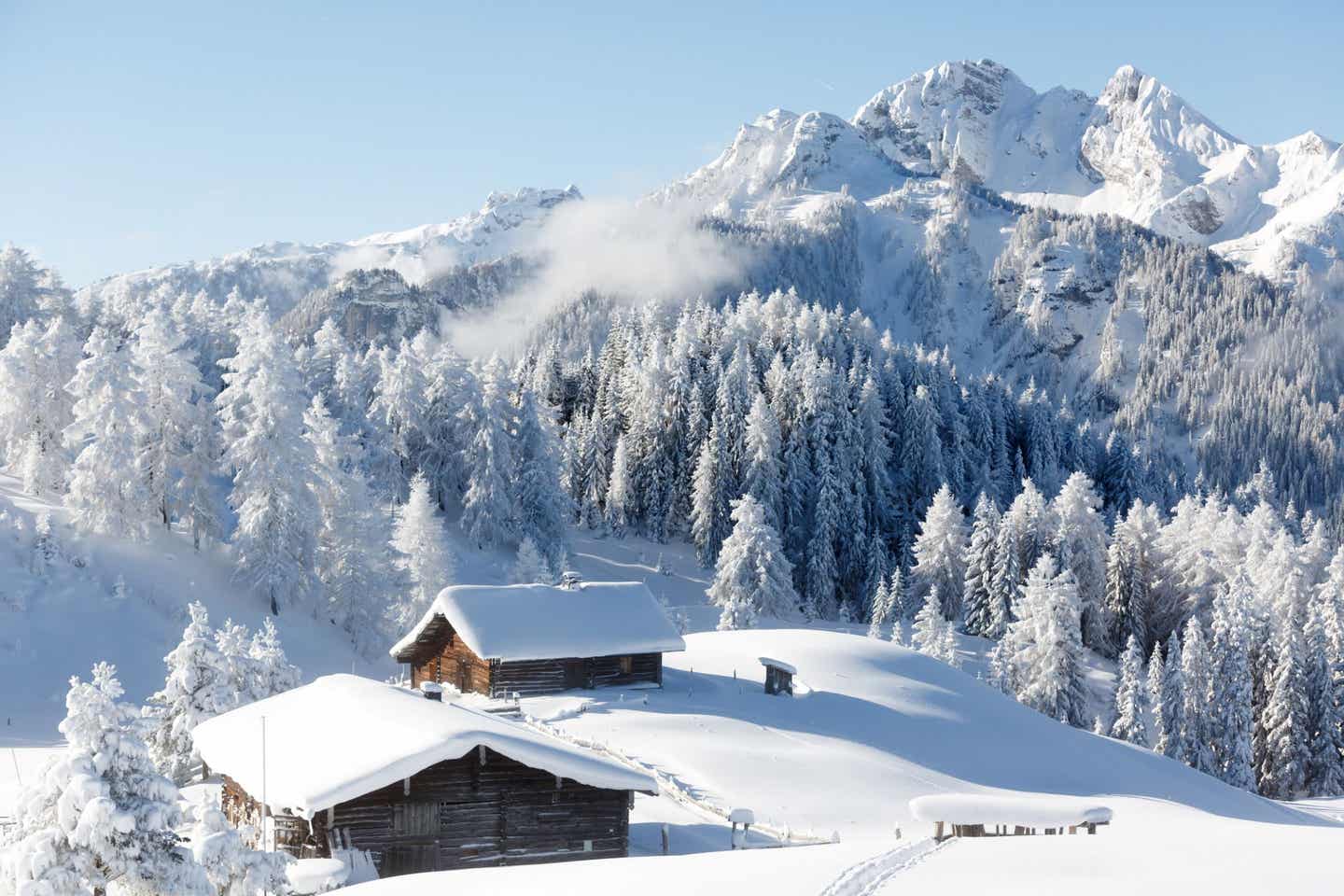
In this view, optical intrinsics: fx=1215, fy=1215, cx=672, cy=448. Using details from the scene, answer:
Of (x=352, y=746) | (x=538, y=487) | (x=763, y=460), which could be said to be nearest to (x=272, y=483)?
(x=538, y=487)

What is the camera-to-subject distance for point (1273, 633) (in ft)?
224

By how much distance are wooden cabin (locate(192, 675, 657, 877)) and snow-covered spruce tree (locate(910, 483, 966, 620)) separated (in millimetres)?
62437

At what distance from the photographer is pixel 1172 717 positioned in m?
61.8

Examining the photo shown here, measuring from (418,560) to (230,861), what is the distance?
4878 centimetres

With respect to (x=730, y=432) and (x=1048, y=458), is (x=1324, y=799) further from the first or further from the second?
(x=1048, y=458)

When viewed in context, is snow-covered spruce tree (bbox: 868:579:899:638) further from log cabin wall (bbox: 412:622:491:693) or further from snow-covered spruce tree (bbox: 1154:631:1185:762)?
log cabin wall (bbox: 412:622:491:693)

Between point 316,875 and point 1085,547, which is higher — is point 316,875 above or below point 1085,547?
above

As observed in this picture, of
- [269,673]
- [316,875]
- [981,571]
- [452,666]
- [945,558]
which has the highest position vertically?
[316,875]

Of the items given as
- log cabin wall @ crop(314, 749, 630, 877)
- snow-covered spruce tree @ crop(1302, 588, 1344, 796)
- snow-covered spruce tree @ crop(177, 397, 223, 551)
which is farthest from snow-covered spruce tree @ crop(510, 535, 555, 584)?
log cabin wall @ crop(314, 749, 630, 877)

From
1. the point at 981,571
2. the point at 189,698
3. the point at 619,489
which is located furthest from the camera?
the point at 619,489

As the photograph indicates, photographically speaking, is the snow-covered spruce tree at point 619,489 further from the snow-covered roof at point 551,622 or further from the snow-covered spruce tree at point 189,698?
the snow-covered spruce tree at point 189,698

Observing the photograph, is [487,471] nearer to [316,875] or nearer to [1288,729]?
[1288,729]

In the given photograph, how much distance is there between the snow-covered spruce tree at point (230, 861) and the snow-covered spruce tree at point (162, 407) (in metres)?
46.4

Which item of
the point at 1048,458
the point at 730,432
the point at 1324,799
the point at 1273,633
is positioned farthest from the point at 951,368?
the point at 1324,799
